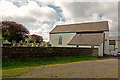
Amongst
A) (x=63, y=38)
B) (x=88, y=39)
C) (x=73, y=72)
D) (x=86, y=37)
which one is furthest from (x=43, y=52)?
(x=63, y=38)

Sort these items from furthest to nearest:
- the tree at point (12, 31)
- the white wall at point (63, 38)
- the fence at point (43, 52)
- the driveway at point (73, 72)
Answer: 1. the tree at point (12, 31)
2. the white wall at point (63, 38)
3. the fence at point (43, 52)
4. the driveway at point (73, 72)

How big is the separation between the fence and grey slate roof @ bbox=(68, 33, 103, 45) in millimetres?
3876

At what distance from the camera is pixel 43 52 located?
37.8 ft

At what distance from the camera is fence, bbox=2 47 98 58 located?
946 centimetres

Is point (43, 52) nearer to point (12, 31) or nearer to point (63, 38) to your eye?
point (63, 38)

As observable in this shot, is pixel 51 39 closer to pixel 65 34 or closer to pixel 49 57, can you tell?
pixel 65 34

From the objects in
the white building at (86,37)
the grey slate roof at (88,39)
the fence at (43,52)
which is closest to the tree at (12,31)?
the white building at (86,37)

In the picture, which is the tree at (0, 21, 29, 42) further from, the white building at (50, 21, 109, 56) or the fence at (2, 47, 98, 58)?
Answer: the fence at (2, 47, 98, 58)

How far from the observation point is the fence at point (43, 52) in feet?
31.0

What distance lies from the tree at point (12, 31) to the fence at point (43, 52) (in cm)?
2866

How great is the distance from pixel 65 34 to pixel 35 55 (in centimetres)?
1672

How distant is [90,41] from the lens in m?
20.1

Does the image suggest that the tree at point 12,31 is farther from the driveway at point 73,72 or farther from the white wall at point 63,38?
the driveway at point 73,72

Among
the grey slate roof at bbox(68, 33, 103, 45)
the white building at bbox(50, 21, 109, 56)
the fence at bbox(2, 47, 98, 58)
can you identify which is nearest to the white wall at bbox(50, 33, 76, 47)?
the white building at bbox(50, 21, 109, 56)
